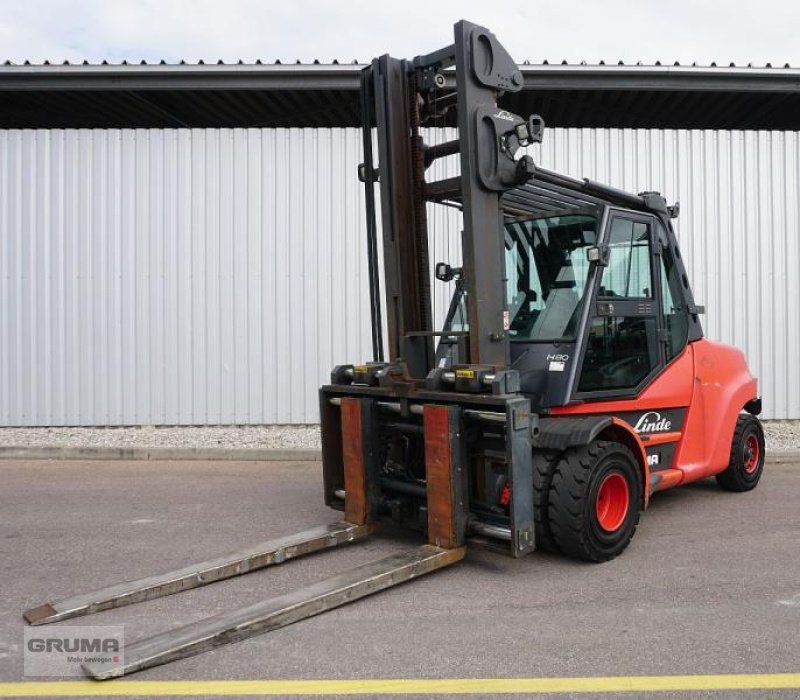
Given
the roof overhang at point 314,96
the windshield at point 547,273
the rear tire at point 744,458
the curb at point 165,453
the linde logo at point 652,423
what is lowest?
the curb at point 165,453

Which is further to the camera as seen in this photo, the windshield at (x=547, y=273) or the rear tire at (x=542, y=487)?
the windshield at (x=547, y=273)

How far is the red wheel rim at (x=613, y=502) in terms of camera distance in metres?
4.95

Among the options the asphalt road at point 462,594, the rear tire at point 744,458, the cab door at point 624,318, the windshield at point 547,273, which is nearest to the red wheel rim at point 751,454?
the rear tire at point 744,458

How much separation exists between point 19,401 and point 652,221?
9416 mm

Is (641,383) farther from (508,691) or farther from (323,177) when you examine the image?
(323,177)

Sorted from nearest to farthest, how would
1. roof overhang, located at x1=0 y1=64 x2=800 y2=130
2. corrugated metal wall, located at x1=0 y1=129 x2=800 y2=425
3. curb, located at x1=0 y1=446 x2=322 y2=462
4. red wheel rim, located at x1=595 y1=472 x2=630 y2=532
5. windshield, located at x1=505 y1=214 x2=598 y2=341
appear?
red wheel rim, located at x1=595 y1=472 x2=630 y2=532 → windshield, located at x1=505 y1=214 x2=598 y2=341 → curb, located at x1=0 y1=446 x2=322 y2=462 → roof overhang, located at x1=0 y1=64 x2=800 y2=130 → corrugated metal wall, located at x1=0 y1=129 x2=800 y2=425

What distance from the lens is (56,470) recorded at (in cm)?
878

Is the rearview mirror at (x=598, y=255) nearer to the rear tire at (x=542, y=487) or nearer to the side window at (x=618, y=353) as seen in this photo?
the side window at (x=618, y=353)

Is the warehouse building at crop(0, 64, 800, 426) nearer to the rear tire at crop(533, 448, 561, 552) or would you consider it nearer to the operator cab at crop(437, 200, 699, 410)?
the operator cab at crop(437, 200, 699, 410)

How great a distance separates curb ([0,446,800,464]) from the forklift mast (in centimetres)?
396

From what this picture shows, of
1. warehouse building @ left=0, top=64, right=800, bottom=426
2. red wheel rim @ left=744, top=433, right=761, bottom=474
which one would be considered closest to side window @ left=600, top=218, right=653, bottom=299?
red wheel rim @ left=744, top=433, right=761, bottom=474

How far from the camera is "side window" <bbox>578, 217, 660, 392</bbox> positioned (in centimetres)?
522

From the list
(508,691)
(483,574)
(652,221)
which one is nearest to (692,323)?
(652,221)

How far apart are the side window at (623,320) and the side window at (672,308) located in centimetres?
21
